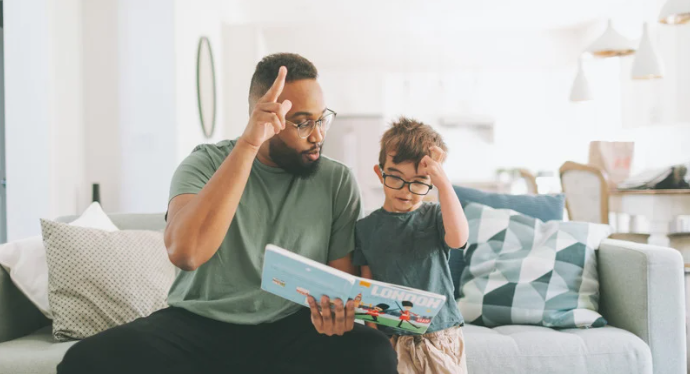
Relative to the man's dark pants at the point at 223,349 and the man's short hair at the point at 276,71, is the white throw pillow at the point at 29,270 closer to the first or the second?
the man's dark pants at the point at 223,349

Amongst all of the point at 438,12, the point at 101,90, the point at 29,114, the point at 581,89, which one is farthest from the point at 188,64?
the point at 438,12

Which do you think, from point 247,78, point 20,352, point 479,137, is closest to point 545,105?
point 479,137

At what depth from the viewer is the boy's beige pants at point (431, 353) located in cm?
141

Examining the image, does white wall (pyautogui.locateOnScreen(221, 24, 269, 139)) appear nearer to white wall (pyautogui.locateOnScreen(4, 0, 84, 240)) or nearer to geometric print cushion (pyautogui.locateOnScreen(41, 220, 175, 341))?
white wall (pyautogui.locateOnScreen(4, 0, 84, 240))

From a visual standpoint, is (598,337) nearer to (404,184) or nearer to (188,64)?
(404,184)

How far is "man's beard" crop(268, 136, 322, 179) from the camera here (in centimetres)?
146

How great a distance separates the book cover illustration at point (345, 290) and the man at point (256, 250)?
0.04 meters

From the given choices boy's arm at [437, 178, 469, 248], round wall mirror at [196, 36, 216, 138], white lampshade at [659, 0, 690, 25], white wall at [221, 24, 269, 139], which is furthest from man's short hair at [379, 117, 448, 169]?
white wall at [221, 24, 269, 139]

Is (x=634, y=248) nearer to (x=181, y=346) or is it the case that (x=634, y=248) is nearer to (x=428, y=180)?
(x=428, y=180)

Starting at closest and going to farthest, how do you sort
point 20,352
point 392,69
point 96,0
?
point 20,352
point 96,0
point 392,69

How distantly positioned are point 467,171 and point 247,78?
14.4ft

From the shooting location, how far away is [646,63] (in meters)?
4.58

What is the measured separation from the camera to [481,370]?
173cm

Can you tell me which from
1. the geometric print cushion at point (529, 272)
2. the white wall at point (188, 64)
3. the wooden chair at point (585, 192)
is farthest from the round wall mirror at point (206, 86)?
the geometric print cushion at point (529, 272)
